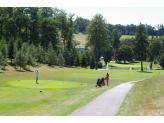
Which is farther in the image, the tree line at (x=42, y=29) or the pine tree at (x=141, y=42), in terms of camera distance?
the tree line at (x=42, y=29)

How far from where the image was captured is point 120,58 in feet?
431

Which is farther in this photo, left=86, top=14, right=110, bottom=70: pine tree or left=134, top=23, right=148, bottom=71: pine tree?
left=86, top=14, right=110, bottom=70: pine tree

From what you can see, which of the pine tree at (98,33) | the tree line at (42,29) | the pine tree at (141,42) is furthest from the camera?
the tree line at (42,29)

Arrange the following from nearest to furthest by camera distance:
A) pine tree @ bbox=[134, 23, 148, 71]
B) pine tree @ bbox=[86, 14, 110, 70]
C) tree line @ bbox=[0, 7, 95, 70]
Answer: pine tree @ bbox=[134, 23, 148, 71], pine tree @ bbox=[86, 14, 110, 70], tree line @ bbox=[0, 7, 95, 70]

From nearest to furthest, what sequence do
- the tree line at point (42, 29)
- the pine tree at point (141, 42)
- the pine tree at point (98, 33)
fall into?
the pine tree at point (141, 42)
the pine tree at point (98, 33)
the tree line at point (42, 29)

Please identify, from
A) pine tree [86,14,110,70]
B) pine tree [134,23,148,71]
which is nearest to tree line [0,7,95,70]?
pine tree [86,14,110,70]

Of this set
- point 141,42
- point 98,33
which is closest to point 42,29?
point 98,33

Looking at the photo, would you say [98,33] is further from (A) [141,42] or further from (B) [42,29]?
(B) [42,29]

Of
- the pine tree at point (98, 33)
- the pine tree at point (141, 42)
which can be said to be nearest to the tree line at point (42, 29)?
the pine tree at point (98, 33)

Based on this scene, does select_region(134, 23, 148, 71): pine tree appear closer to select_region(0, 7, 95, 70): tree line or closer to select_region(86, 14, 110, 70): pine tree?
select_region(86, 14, 110, 70): pine tree

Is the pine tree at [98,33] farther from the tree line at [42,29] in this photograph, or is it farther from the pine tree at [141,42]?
the pine tree at [141,42]

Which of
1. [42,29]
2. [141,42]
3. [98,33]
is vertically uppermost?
[42,29]

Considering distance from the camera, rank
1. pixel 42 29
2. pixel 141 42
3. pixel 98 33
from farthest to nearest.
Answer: pixel 42 29
pixel 98 33
pixel 141 42
